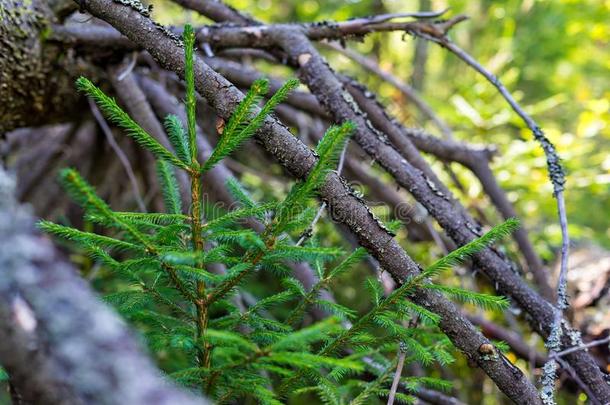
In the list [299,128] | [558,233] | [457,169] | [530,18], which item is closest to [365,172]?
[299,128]

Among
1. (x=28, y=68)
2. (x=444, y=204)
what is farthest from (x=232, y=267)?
(x=28, y=68)

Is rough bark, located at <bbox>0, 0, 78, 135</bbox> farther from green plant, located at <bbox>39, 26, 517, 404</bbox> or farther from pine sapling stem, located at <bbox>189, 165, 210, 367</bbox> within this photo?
pine sapling stem, located at <bbox>189, 165, 210, 367</bbox>

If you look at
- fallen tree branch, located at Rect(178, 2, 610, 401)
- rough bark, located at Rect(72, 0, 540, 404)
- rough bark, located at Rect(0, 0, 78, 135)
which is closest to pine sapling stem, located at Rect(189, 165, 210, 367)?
rough bark, located at Rect(72, 0, 540, 404)

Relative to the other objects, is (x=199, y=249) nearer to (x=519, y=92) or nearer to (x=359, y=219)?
(x=359, y=219)

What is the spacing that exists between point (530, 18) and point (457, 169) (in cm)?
198

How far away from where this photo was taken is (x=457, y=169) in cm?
343

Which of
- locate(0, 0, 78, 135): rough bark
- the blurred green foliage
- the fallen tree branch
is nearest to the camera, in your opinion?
the fallen tree branch

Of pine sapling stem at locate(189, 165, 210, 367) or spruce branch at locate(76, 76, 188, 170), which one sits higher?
spruce branch at locate(76, 76, 188, 170)

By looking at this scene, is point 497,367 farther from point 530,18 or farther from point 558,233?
point 530,18

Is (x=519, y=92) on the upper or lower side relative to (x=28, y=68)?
upper

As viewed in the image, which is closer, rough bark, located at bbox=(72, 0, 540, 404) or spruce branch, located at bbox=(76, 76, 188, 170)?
spruce branch, located at bbox=(76, 76, 188, 170)

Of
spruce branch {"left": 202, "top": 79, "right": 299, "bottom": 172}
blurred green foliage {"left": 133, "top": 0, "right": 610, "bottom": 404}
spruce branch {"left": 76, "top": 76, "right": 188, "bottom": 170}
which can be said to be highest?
blurred green foliage {"left": 133, "top": 0, "right": 610, "bottom": 404}

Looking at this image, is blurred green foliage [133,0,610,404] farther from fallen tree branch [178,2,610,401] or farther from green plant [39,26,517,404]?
green plant [39,26,517,404]

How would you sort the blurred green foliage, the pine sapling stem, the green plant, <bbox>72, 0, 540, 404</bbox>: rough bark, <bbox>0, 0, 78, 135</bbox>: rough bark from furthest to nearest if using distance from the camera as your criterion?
the blurred green foliage < <bbox>0, 0, 78, 135</bbox>: rough bark < <bbox>72, 0, 540, 404</bbox>: rough bark < the pine sapling stem < the green plant
